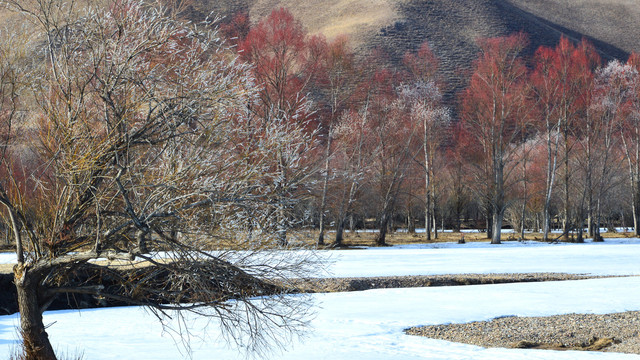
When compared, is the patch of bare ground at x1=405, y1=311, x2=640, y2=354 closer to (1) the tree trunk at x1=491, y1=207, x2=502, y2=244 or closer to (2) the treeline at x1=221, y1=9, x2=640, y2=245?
(2) the treeline at x1=221, y1=9, x2=640, y2=245

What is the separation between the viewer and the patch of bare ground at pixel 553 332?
964cm

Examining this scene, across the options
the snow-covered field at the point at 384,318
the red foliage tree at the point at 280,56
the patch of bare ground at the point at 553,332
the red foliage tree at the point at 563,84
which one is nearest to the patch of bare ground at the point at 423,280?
the snow-covered field at the point at 384,318

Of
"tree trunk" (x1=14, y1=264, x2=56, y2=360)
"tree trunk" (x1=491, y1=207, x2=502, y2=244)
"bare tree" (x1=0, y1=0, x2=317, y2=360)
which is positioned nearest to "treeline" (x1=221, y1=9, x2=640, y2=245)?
"tree trunk" (x1=491, y1=207, x2=502, y2=244)

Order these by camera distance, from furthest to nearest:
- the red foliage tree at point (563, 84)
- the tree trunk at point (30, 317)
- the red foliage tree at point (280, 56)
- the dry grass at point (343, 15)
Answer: the dry grass at point (343, 15) → the red foliage tree at point (563, 84) → the red foliage tree at point (280, 56) → the tree trunk at point (30, 317)

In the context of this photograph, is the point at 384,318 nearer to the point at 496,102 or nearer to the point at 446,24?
the point at 496,102

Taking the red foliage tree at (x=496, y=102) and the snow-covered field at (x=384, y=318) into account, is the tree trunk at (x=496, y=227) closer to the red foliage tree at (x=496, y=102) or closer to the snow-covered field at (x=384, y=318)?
the red foliage tree at (x=496, y=102)

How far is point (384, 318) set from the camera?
11.7m

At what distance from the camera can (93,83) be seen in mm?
7508

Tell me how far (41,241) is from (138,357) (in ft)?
8.45

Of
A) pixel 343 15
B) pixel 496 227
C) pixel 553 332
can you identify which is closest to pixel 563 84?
pixel 496 227

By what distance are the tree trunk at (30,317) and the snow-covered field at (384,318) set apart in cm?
50

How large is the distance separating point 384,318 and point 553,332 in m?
2.94

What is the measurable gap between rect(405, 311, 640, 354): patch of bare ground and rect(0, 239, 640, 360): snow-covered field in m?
0.45

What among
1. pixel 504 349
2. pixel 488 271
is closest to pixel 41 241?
pixel 504 349
